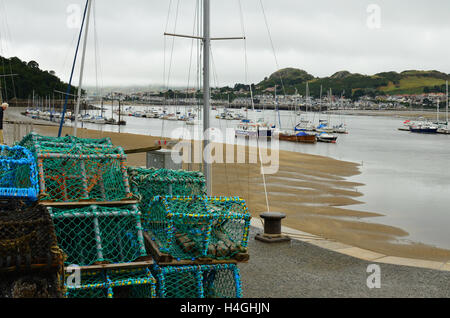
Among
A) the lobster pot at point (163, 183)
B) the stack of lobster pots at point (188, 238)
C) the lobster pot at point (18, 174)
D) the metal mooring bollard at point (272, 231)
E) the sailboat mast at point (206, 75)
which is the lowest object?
the metal mooring bollard at point (272, 231)

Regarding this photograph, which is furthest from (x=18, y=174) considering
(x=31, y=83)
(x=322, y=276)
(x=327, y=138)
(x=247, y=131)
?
(x=31, y=83)

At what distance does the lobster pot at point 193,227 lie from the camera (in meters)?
5.11

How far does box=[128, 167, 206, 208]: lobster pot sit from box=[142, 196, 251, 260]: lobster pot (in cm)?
43

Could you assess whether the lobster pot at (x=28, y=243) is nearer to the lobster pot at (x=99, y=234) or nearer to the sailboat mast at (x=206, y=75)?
the lobster pot at (x=99, y=234)

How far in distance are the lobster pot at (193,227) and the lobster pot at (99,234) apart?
A: 29cm

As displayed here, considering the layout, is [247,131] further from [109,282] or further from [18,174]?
[109,282]

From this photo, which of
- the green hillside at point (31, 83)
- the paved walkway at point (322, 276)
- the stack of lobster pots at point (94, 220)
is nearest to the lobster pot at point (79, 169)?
the stack of lobster pots at point (94, 220)

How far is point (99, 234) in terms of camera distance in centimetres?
499

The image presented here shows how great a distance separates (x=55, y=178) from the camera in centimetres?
580

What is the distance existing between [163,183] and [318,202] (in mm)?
13995

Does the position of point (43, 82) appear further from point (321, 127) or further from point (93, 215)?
point (93, 215)

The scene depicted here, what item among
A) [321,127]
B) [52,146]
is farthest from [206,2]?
[321,127]
